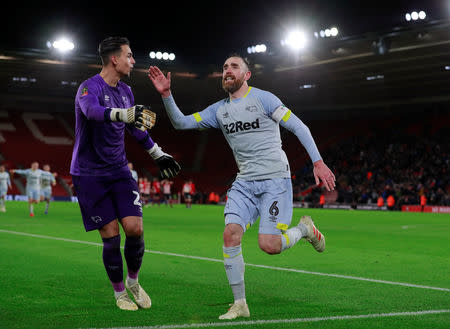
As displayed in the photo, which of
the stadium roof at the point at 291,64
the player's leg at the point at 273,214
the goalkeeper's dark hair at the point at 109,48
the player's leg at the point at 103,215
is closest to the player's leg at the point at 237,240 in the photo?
the player's leg at the point at 273,214

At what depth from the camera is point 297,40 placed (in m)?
36.2

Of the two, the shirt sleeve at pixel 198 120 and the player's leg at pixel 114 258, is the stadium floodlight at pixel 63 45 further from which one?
the player's leg at pixel 114 258

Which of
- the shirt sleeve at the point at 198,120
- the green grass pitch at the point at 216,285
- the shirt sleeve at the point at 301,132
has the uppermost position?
the shirt sleeve at the point at 198,120

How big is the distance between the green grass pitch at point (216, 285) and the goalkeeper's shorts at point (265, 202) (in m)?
0.83

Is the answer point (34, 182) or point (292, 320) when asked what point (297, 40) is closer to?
point (34, 182)

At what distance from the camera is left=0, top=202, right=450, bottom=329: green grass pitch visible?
5621 mm

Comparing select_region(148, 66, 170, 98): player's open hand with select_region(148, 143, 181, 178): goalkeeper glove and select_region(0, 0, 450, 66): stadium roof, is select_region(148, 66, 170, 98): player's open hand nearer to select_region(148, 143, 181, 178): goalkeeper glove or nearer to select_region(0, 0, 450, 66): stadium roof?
select_region(148, 143, 181, 178): goalkeeper glove

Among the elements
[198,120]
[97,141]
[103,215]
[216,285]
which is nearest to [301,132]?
[198,120]

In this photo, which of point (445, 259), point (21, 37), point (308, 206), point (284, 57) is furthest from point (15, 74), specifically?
point (445, 259)

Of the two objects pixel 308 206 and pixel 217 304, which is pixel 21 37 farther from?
pixel 217 304

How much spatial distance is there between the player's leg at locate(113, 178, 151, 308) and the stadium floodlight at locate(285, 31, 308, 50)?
3118 centimetres

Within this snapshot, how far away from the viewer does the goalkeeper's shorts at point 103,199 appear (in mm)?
6109

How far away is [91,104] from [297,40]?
31.5m

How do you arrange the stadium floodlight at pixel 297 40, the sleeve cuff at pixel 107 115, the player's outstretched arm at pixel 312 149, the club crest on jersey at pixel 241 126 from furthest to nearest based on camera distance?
the stadium floodlight at pixel 297 40 < the club crest on jersey at pixel 241 126 < the player's outstretched arm at pixel 312 149 < the sleeve cuff at pixel 107 115
